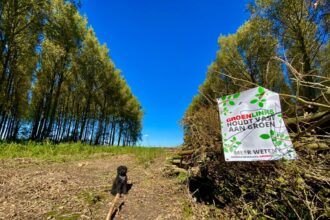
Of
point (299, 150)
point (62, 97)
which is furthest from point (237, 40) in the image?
point (62, 97)

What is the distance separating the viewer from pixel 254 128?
10.5ft

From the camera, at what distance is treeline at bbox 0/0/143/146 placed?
12.9 m

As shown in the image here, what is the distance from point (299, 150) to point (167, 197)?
2850 mm

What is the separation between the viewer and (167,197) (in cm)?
472

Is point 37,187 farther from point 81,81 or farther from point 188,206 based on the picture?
point 81,81

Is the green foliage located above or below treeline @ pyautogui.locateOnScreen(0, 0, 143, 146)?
below

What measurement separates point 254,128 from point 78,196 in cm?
395

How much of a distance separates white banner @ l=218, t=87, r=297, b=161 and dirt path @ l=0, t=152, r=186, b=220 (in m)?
1.72

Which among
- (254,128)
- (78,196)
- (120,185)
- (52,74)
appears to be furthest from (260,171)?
(52,74)

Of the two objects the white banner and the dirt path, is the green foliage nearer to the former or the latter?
the white banner

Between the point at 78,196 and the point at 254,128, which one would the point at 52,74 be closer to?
the point at 78,196

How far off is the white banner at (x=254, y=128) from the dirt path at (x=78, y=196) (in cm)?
172

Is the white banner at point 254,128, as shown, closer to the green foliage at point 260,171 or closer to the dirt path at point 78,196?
the green foliage at point 260,171

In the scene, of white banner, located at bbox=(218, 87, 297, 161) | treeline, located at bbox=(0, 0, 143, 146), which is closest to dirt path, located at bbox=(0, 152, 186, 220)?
white banner, located at bbox=(218, 87, 297, 161)
